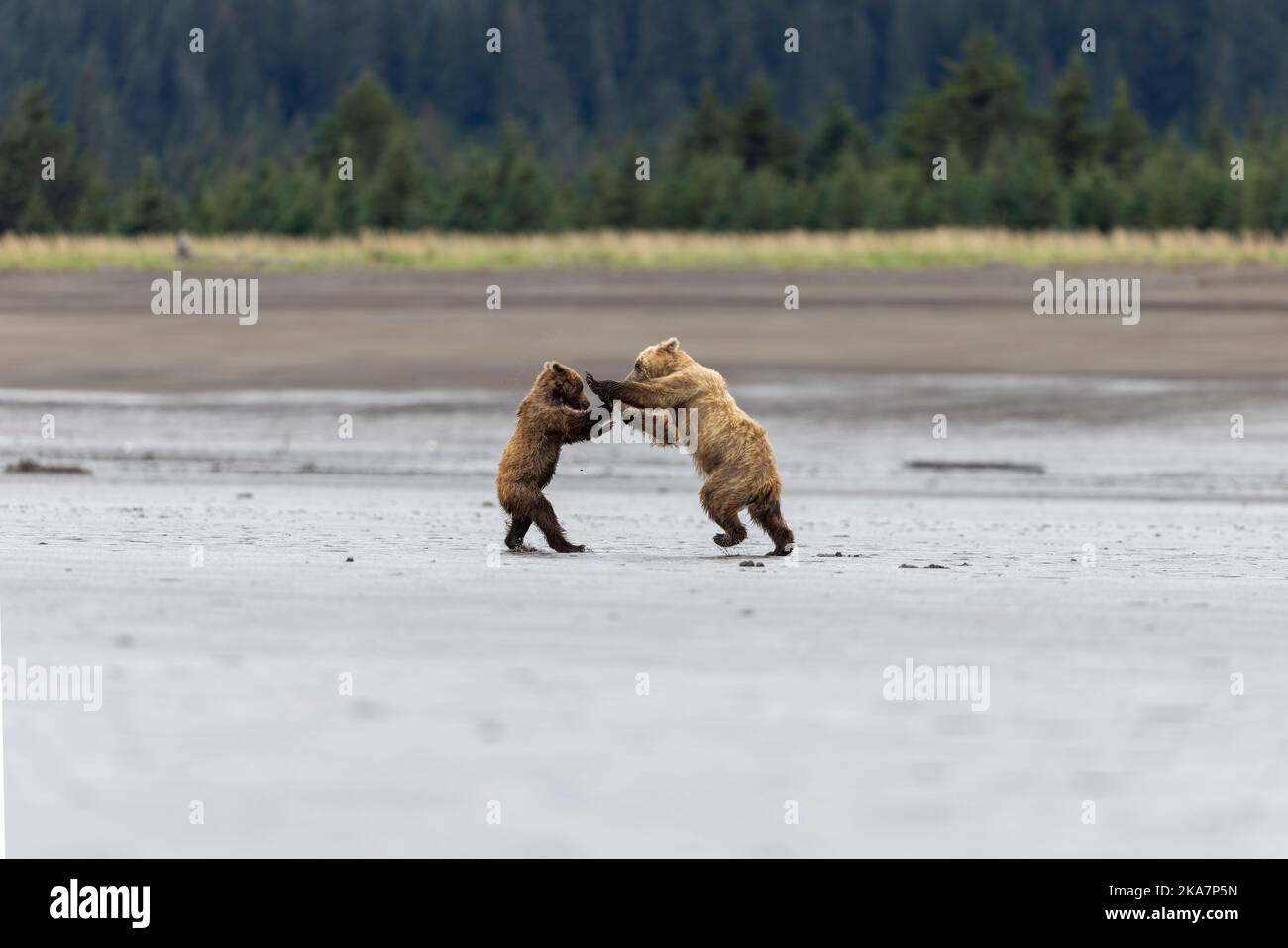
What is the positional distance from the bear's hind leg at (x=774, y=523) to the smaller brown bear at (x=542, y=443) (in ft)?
2.99

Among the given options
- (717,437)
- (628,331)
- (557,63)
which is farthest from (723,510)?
(557,63)

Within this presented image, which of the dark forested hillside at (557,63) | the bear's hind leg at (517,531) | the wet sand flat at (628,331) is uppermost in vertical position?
the dark forested hillside at (557,63)

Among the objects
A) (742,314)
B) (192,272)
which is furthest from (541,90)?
(742,314)

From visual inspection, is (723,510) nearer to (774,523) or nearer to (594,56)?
(774,523)

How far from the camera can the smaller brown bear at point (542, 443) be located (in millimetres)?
10969

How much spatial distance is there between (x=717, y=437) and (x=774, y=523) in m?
0.54

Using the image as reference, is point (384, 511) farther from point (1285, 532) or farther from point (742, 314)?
point (742, 314)

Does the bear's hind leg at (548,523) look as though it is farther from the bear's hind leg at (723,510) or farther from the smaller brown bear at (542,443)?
the bear's hind leg at (723,510)

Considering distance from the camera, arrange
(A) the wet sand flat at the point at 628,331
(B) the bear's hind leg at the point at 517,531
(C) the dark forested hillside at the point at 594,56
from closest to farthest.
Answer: (B) the bear's hind leg at the point at 517,531, (A) the wet sand flat at the point at 628,331, (C) the dark forested hillside at the point at 594,56

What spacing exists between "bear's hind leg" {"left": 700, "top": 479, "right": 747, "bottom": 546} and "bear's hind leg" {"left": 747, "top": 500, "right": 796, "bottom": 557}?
0.09m

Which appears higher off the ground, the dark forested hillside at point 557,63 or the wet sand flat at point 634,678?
the dark forested hillside at point 557,63

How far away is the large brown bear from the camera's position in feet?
35.5

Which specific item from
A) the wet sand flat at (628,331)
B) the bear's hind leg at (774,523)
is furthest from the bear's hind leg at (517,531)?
the wet sand flat at (628,331)

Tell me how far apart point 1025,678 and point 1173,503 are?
902 cm
